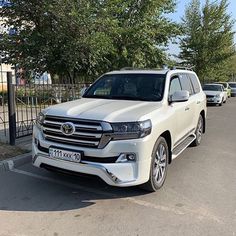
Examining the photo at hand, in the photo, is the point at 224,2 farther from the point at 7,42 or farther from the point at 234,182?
the point at 234,182

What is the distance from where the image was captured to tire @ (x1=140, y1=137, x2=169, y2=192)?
4863 mm

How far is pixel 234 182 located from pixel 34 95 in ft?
17.2

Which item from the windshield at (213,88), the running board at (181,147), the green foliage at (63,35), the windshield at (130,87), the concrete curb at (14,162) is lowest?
the concrete curb at (14,162)

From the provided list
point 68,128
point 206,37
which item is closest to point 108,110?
point 68,128

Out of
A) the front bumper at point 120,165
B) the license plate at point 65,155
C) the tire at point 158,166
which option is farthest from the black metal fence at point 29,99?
the tire at point 158,166

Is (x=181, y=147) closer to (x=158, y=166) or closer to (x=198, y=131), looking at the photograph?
(x=158, y=166)

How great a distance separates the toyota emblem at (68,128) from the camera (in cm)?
469

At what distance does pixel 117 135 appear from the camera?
4.52 meters

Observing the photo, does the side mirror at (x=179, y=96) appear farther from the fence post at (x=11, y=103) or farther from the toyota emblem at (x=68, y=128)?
the fence post at (x=11, y=103)

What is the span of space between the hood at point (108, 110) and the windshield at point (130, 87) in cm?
34

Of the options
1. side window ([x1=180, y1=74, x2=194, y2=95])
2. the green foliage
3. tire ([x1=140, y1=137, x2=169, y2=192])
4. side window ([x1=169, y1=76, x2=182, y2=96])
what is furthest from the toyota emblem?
the green foliage

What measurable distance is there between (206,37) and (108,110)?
106 feet

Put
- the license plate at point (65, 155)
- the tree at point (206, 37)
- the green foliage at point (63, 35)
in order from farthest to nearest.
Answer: the tree at point (206, 37), the green foliage at point (63, 35), the license plate at point (65, 155)

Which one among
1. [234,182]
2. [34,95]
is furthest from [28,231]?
[34,95]
